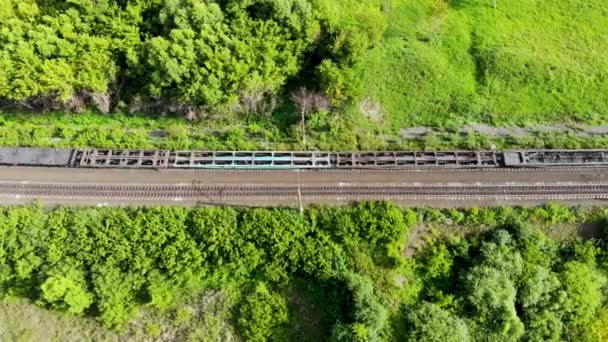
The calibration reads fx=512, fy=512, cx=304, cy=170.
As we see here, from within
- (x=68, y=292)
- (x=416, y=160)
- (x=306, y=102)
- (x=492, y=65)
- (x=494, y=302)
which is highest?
(x=492, y=65)

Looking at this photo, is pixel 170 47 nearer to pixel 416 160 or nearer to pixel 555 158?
pixel 416 160

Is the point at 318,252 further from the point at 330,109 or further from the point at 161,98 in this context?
the point at 161,98

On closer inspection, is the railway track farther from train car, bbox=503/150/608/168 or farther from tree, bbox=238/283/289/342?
tree, bbox=238/283/289/342

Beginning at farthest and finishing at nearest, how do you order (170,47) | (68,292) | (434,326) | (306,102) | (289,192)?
1. (306,102)
2. (289,192)
3. (170,47)
4. (68,292)
5. (434,326)

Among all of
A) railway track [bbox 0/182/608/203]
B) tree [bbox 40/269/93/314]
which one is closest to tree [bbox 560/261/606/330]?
railway track [bbox 0/182/608/203]

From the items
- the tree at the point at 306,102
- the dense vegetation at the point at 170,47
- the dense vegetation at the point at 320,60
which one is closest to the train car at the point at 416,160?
the dense vegetation at the point at 320,60

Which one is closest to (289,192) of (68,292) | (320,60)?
(320,60)
